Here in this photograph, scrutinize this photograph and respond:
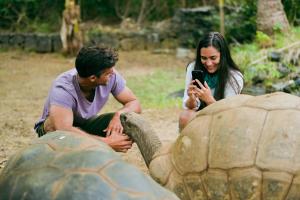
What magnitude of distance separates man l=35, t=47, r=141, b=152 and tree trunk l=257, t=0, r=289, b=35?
5823mm

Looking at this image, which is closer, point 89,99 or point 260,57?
point 89,99

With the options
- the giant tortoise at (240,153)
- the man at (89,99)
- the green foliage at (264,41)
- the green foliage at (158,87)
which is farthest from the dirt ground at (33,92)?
the green foliage at (264,41)

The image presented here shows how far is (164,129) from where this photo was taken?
18.5 feet

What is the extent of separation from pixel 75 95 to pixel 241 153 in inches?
48.9

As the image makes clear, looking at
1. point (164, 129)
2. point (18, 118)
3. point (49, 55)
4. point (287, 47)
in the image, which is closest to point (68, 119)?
point (164, 129)

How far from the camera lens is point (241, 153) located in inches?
105

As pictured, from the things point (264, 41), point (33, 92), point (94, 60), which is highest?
point (94, 60)

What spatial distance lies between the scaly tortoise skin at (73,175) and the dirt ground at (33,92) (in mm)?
1921

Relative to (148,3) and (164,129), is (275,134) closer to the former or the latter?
(164,129)

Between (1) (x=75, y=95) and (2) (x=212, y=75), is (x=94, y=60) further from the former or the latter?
(2) (x=212, y=75)

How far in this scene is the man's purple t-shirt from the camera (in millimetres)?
3416

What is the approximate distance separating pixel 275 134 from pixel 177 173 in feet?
1.90

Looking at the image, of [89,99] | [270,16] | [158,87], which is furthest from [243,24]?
[89,99]

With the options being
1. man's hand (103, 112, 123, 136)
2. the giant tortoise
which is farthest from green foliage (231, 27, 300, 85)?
the giant tortoise
